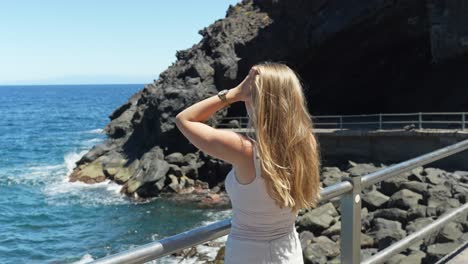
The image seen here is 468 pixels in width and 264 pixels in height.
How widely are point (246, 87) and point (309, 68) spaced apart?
37.1 metres

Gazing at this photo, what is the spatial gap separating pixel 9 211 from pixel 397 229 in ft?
74.5

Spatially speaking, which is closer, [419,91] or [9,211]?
[9,211]

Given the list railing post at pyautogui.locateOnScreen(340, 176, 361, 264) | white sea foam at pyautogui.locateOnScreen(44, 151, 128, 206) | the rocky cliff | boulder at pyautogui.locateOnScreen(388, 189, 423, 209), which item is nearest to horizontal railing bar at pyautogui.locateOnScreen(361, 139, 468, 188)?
railing post at pyautogui.locateOnScreen(340, 176, 361, 264)

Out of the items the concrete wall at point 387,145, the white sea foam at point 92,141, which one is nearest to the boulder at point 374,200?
the concrete wall at point 387,145

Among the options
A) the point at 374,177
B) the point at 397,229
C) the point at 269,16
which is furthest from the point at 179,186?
the point at 374,177

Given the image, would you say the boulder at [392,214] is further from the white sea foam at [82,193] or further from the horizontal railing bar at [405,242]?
the white sea foam at [82,193]

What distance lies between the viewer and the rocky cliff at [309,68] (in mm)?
30750

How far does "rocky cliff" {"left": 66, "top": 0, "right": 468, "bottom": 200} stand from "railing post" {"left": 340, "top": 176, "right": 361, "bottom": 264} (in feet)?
85.9

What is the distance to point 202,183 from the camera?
102 ft

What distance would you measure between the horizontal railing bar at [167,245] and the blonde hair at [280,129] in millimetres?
347

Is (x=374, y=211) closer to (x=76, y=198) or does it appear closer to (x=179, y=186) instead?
(x=179, y=186)

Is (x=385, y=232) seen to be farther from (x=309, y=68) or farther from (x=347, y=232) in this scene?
(x=309, y=68)

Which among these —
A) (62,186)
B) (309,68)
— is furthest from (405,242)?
(309,68)

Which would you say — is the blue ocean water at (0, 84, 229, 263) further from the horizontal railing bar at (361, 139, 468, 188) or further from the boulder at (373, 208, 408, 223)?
the horizontal railing bar at (361, 139, 468, 188)
